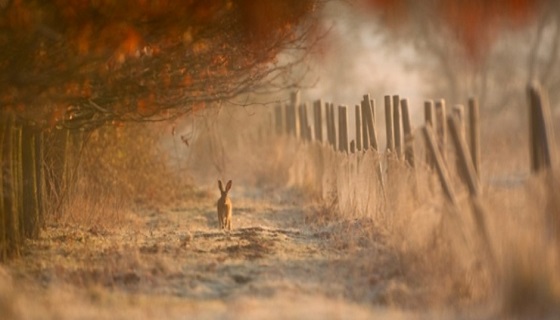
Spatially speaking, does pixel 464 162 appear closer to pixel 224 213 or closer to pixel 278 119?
pixel 224 213

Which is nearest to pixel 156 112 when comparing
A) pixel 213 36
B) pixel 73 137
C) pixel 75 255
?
pixel 213 36

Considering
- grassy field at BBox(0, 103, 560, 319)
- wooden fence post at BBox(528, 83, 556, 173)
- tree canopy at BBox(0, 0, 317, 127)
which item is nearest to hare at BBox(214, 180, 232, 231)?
grassy field at BBox(0, 103, 560, 319)

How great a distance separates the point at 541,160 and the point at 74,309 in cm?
416

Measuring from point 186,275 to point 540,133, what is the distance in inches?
144

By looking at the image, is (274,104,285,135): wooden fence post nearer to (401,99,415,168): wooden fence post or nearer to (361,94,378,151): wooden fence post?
(361,94,378,151): wooden fence post

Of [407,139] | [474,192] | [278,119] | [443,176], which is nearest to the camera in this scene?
[474,192]

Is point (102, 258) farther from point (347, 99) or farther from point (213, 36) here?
point (347, 99)

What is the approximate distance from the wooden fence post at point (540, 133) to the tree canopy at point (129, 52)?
4033 mm

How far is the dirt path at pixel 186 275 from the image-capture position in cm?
1013

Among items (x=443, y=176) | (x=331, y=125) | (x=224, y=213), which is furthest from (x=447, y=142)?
(x=331, y=125)

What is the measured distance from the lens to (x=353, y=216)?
16.1m

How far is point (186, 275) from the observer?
39.5ft

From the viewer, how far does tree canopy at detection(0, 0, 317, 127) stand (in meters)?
12.2

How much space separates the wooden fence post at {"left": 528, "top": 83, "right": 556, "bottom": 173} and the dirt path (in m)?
1.88
